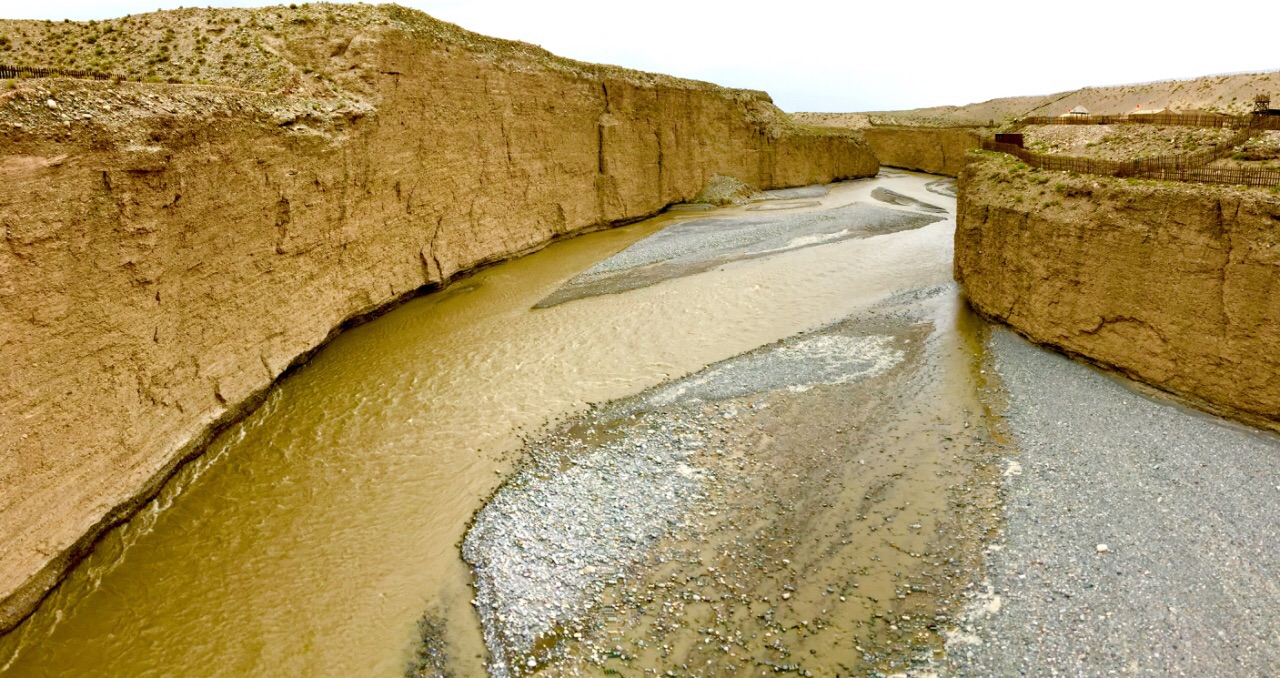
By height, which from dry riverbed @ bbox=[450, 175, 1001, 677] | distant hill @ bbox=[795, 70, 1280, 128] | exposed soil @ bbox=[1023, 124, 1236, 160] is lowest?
dry riverbed @ bbox=[450, 175, 1001, 677]

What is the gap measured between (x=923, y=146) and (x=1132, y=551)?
183 feet

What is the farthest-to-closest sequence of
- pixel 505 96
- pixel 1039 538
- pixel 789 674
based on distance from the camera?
pixel 505 96 < pixel 1039 538 < pixel 789 674

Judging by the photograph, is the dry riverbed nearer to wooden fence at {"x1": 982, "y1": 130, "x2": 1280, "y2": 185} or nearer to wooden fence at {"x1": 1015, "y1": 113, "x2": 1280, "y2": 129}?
wooden fence at {"x1": 982, "y1": 130, "x2": 1280, "y2": 185}

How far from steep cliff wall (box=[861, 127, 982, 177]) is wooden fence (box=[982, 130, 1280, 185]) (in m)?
40.2

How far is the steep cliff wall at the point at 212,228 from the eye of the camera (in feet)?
31.2

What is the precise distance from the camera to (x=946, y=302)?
66.4 ft

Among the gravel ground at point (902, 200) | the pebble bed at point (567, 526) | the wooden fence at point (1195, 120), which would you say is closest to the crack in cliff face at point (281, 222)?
the pebble bed at point (567, 526)

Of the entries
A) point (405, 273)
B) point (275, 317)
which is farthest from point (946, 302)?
point (275, 317)

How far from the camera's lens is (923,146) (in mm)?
58625

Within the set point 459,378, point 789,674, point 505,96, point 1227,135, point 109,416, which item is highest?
point 505,96

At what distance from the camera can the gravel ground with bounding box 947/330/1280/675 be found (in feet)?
26.5

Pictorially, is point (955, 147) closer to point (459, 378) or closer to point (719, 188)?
point (719, 188)

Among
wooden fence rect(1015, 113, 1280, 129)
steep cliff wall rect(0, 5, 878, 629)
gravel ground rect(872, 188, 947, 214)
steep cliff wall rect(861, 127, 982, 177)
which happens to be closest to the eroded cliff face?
wooden fence rect(1015, 113, 1280, 129)

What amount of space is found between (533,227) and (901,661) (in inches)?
839
